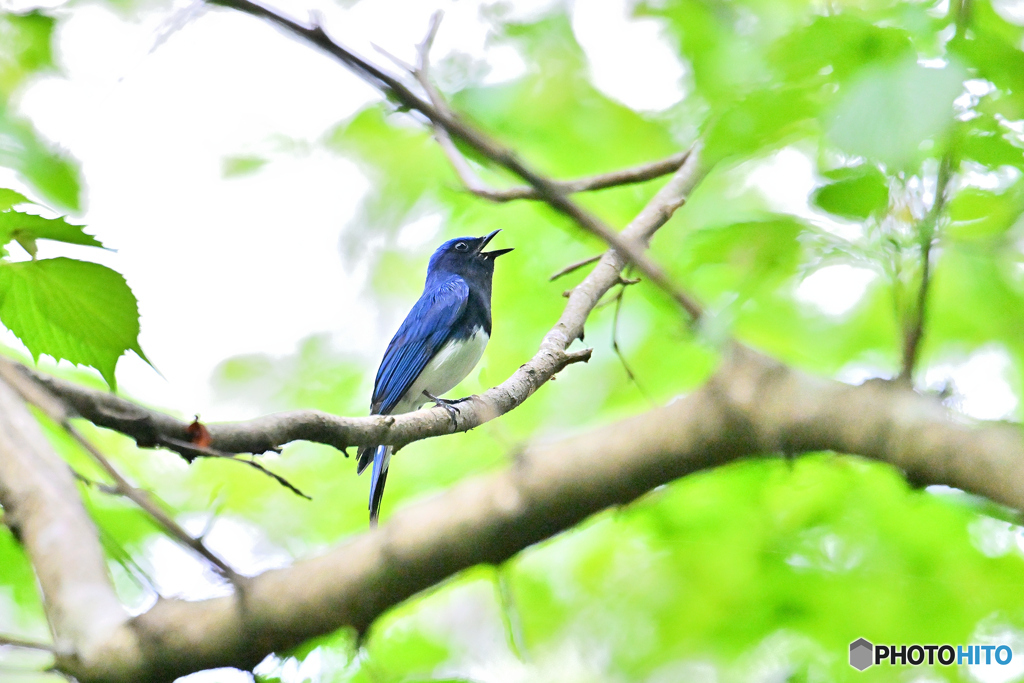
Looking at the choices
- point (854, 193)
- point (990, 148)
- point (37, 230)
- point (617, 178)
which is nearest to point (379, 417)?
point (37, 230)

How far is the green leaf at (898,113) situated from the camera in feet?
4.17

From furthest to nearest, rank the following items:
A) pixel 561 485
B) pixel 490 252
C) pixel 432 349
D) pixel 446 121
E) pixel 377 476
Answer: pixel 490 252 < pixel 432 349 < pixel 377 476 < pixel 561 485 < pixel 446 121

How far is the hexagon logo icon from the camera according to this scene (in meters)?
3.79

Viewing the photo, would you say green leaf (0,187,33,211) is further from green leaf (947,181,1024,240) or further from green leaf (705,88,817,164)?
green leaf (947,181,1024,240)

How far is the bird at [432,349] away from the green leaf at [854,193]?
3.10 m

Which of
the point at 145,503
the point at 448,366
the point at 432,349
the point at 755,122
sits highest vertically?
the point at 755,122

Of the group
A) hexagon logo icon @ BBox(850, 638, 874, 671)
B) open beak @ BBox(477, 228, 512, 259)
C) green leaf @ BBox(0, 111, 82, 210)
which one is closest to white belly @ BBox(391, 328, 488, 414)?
open beak @ BBox(477, 228, 512, 259)

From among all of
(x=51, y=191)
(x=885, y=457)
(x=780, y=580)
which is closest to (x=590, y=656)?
(x=780, y=580)

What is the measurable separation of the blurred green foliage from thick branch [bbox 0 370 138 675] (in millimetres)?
266

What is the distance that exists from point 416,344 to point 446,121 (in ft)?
12.5

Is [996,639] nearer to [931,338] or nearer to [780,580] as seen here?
[780,580]

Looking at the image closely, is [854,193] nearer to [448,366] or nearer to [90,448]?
[90,448]

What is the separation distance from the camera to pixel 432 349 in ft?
15.7
